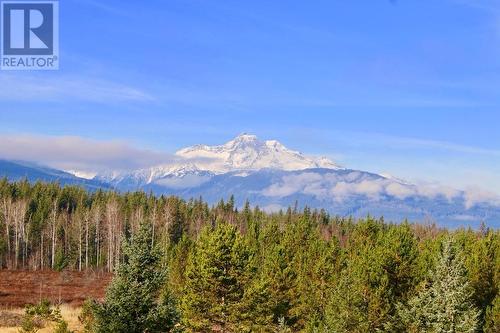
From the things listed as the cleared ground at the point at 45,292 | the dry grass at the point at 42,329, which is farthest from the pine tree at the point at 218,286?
the cleared ground at the point at 45,292

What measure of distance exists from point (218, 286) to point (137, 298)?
53.2ft

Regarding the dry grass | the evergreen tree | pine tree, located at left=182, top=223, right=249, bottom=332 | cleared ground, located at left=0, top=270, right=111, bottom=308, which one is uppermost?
Result: pine tree, located at left=182, top=223, right=249, bottom=332

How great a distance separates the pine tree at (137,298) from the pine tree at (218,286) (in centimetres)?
1431

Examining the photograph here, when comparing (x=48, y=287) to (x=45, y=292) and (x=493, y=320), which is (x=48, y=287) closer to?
(x=45, y=292)

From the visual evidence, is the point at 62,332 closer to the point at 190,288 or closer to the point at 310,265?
the point at 190,288

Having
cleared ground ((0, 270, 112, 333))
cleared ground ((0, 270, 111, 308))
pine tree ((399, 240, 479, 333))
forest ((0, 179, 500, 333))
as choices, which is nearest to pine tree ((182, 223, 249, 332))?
forest ((0, 179, 500, 333))

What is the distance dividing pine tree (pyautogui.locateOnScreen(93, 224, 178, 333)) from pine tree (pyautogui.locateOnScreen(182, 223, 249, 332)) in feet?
46.9

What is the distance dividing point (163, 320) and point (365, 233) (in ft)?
147

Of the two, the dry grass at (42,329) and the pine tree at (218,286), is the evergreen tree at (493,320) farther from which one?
the dry grass at (42,329)

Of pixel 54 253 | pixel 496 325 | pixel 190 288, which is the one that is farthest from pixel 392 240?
pixel 54 253

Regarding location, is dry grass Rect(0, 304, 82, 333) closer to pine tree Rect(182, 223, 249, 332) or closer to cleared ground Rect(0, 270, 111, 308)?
pine tree Rect(182, 223, 249, 332)

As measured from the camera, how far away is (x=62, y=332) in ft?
94.8

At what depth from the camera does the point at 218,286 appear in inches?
1516

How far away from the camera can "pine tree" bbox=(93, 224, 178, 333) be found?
74.0 feet
